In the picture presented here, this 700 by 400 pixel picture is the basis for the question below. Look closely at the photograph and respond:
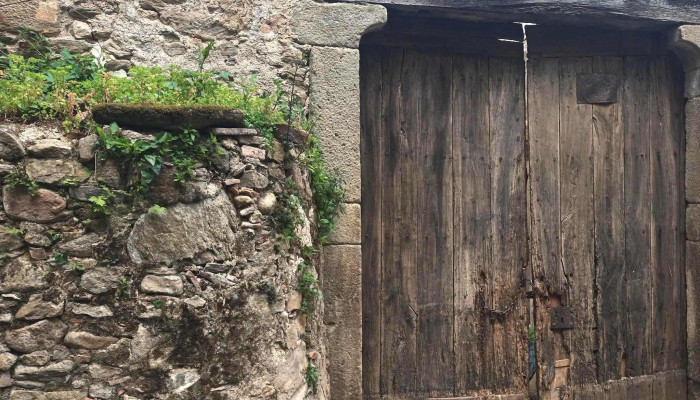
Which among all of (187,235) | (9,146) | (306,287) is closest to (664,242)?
(306,287)

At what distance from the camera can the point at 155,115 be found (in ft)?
7.18

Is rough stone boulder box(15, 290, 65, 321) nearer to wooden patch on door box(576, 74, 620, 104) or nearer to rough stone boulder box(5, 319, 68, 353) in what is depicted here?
rough stone boulder box(5, 319, 68, 353)

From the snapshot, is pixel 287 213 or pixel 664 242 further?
pixel 664 242

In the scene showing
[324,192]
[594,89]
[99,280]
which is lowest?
[99,280]

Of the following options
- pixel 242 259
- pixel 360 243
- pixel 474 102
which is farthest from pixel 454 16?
pixel 242 259

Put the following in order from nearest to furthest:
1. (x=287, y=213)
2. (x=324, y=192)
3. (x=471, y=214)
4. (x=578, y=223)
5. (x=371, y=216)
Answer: (x=287, y=213), (x=324, y=192), (x=371, y=216), (x=471, y=214), (x=578, y=223)

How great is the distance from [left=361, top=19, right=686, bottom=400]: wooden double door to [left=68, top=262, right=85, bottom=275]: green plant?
1749 millimetres

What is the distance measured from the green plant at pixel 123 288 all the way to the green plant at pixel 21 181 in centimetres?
48

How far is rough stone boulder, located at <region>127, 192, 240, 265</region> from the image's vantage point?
2170 millimetres

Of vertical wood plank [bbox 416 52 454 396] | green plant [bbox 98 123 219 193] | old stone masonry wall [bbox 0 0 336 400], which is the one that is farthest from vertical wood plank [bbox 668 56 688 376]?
green plant [bbox 98 123 219 193]

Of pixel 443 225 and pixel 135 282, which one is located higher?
pixel 443 225

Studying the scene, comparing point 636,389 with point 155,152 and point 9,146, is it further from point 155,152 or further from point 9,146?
point 9,146

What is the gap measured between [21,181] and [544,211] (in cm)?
298

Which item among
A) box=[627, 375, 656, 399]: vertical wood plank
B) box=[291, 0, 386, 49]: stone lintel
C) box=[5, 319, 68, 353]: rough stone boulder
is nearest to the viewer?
box=[5, 319, 68, 353]: rough stone boulder
